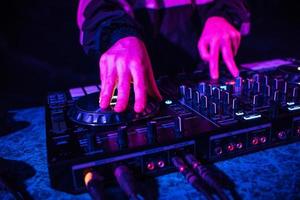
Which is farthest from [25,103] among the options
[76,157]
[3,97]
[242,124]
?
[242,124]

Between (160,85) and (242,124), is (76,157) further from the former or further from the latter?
(160,85)

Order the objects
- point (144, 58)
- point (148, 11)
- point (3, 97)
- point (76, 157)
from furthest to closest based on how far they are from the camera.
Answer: point (3, 97)
point (148, 11)
point (144, 58)
point (76, 157)

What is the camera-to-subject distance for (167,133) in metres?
0.74

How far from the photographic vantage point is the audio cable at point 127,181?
0.60 metres

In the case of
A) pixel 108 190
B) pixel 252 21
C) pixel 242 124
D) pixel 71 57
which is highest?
pixel 252 21

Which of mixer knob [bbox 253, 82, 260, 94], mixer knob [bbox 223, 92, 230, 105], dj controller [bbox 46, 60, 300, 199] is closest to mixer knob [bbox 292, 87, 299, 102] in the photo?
dj controller [bbox 46, 60, 300, 199]

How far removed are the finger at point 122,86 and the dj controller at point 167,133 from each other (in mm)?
24

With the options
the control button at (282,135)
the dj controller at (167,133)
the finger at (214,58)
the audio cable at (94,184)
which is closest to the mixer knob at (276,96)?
the dj controller at (167,133)

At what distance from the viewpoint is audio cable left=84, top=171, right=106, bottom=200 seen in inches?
23.7

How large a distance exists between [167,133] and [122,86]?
0.19 meters

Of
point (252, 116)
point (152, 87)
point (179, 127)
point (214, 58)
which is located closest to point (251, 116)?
point (252, 116)

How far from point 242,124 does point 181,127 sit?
17cm

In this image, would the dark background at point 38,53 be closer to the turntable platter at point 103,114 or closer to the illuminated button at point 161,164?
the turntable platter at point 103,114

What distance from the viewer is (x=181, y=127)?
73 cm
